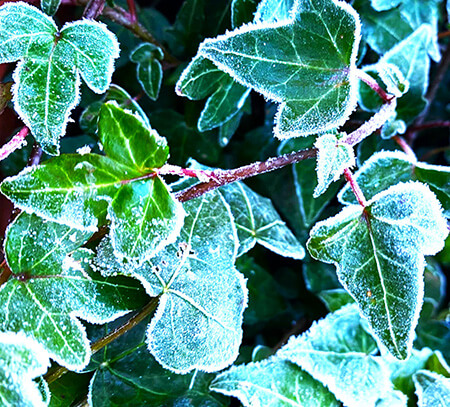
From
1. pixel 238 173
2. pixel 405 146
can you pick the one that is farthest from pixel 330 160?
pixel 405 146

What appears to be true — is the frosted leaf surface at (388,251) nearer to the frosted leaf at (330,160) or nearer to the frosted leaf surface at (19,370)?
the frosted leaf at (330,160)

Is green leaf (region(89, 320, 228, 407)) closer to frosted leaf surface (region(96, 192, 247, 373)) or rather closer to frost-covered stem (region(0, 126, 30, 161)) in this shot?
frosted leaf surface (region(96, 192, 247, 373))

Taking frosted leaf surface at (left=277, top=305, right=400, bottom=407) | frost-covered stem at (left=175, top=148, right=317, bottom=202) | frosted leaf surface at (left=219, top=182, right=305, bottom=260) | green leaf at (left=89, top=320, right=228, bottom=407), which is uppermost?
frost-covered stem at (left=175, top=148, right=317, bottom=202)

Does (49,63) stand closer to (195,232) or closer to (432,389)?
(195,232)

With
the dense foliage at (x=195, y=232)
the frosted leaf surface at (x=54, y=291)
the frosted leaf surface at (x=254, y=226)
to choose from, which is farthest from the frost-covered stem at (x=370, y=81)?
the frosted leaf surface at (x=54, y=291)

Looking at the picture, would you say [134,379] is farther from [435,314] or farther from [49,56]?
[435,314]

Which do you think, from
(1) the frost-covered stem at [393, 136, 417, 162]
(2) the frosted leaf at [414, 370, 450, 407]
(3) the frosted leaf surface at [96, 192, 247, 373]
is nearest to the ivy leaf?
(3) the frosted leaf surface at [96, 192, 247, 373]

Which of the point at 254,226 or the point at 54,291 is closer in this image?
the point at 54,291
